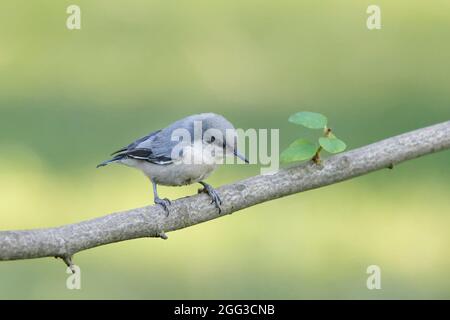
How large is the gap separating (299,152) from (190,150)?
0.50m

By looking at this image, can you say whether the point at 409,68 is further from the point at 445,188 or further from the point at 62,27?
the point at 62,27

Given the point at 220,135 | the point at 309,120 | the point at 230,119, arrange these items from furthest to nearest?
the point at 230,119 < the point at 220,135 < the point at 309,120

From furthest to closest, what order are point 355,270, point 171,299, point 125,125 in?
point 125,125 → point 355,270 → point 171,299

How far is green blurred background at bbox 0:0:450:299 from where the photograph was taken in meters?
5.57

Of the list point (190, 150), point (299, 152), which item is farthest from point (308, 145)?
point (190, 150)

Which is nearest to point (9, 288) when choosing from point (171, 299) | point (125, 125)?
point (171, 299)

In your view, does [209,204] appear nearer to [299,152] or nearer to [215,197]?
[215,197]

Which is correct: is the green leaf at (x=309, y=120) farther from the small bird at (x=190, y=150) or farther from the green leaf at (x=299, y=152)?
the small bird at (x=190, y=150)

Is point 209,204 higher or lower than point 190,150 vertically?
lower

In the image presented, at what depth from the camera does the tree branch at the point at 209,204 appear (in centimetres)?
296

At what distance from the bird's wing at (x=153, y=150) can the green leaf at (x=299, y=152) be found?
53 centimetres

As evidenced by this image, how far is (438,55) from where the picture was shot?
30.6ft

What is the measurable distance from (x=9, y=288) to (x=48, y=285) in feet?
0.77

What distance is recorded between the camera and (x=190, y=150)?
365cm
